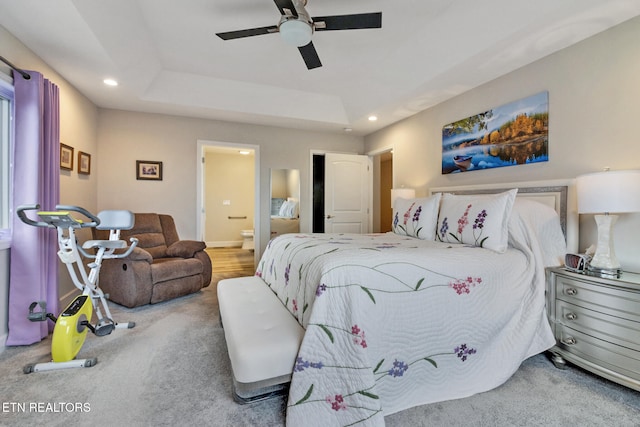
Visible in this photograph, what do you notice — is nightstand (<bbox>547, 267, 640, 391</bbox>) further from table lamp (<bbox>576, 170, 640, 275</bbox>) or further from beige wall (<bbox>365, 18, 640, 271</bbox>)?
beige wall (<bbox>365, 18, 640, 271</bbox>)

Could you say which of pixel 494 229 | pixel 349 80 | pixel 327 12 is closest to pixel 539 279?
pixel 494 229

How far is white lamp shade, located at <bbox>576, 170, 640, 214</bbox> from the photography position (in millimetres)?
1776

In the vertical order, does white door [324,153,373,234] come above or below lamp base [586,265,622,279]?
above

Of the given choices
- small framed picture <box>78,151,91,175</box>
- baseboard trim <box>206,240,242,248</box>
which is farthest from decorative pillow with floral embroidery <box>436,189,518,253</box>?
baseboard trim <box>206,240,242,248</box>

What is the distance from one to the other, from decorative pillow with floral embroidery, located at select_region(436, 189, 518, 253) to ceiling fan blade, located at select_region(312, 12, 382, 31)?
1.57m

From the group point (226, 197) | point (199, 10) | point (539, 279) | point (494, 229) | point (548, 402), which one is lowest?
point (548, 402)

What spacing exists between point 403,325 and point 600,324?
1.32 m

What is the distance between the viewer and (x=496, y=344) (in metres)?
1.87

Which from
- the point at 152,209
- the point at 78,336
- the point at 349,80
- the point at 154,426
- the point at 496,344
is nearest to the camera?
the point at 154,426

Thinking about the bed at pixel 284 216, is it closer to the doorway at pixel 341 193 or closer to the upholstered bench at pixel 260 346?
the doorway at pixel 341 193

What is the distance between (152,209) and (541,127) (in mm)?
4802

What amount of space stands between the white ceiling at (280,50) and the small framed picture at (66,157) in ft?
2.43

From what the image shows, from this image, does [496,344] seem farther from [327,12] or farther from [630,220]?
[327,12]

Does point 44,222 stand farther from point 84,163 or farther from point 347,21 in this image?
point 347,21
